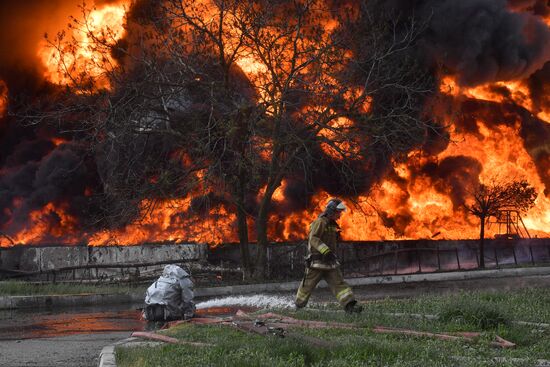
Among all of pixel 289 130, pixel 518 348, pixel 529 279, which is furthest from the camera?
pixel 289 130

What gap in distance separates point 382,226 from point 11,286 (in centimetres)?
1402

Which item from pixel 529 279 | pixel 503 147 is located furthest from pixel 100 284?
pixel 503 147

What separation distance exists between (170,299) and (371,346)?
5.02 meters

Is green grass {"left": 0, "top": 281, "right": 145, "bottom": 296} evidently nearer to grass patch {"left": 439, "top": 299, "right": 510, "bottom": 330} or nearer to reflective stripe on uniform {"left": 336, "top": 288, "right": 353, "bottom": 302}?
reflective stripe on uniform {"left": 336, "top": 288, "right": 353, "bottom": 302}

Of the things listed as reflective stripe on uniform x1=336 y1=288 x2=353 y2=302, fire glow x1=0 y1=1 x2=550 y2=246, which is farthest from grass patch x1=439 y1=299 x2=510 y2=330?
fire glow x1=0 y1=1 x2=550 y2=246

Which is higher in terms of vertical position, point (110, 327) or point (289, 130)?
point (289, 130)

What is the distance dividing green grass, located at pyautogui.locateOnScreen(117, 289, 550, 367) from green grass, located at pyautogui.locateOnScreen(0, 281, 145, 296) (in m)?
7.95

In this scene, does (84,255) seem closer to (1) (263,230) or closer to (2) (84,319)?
(1) (263,230)

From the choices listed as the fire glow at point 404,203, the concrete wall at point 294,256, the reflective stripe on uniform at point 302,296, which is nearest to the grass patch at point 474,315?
the reflective stripe on uniform at point 302,296

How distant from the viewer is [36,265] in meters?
21.7

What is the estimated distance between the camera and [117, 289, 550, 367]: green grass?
6051 mm

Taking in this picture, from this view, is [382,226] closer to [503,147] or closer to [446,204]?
[446,204]

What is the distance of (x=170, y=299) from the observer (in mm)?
10891

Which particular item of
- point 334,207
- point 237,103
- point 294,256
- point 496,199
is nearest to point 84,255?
point 294,256
